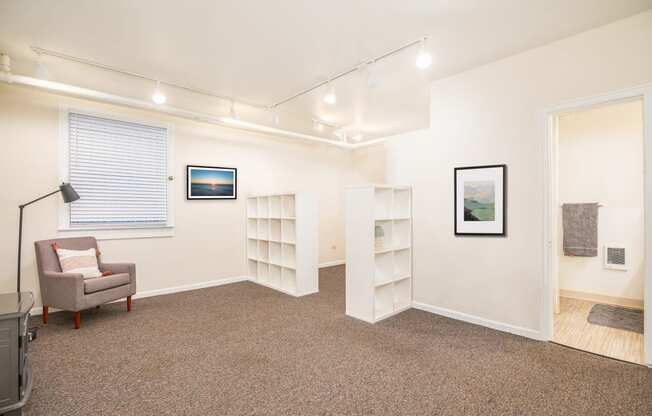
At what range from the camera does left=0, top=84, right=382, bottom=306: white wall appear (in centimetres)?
371

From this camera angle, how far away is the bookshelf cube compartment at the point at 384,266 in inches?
151

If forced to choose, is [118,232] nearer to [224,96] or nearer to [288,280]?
[224,96]

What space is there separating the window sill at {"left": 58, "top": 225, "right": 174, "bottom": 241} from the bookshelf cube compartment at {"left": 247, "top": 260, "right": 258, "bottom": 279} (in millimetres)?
1486

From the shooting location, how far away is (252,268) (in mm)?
5723

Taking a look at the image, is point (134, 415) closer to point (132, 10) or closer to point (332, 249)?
point (132, 10)

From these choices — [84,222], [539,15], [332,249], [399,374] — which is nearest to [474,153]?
[539,15]

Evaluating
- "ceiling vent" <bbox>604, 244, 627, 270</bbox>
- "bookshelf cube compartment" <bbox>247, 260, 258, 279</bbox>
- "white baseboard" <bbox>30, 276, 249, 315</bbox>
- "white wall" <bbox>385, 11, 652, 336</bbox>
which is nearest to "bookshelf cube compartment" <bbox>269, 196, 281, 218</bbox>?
"bookshelf cube compartment" <bbox>247, 260, 258, 279</bbox>

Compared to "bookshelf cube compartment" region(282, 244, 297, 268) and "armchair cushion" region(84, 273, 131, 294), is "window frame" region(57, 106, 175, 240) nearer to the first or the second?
"armchair cushion" region(84, 273, 131, 294)

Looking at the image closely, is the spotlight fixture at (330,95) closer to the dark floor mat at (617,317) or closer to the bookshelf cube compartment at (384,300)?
the bookshelf cube compartment at (384,300)

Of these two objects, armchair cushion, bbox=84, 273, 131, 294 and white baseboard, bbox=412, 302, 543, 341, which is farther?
armchair cushion, bbox=84, 273, 131, 294

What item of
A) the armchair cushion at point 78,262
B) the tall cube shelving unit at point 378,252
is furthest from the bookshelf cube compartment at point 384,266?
the armchair cushion at point 78,262

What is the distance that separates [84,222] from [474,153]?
5060 millimetres

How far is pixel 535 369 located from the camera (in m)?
2.50

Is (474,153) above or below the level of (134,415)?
above
